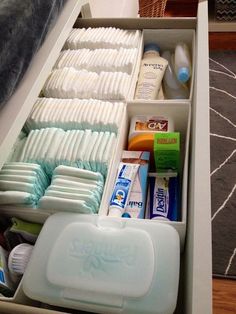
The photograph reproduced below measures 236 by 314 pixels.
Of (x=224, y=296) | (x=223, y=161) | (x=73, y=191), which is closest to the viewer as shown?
(x=73, y=191)

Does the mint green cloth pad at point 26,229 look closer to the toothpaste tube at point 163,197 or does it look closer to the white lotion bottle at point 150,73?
the toothpaste tube at point 163,197

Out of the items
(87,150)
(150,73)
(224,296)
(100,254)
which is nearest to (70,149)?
(87,150)

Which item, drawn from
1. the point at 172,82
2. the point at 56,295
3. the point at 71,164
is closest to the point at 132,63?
the point at 172,82

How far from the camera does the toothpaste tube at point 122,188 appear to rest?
0.71 metres

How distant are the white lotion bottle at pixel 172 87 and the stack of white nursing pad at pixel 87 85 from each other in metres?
0.16

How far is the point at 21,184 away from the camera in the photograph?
69 cm

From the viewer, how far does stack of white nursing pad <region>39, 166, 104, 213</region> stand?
2.16 ft

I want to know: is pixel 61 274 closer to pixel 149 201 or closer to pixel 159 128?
pixel 149 201

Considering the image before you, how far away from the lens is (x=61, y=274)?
1.86 feet

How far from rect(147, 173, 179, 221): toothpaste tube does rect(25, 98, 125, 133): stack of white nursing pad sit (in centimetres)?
16

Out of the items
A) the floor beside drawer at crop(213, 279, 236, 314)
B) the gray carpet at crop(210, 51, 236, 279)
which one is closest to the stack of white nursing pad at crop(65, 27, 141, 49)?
the gray carpet at crop(210, 51, 236, 279)

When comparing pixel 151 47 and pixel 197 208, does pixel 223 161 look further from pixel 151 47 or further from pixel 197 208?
pixel 197 208

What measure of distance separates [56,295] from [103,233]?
13 cm

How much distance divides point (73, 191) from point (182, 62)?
569 millimetres
